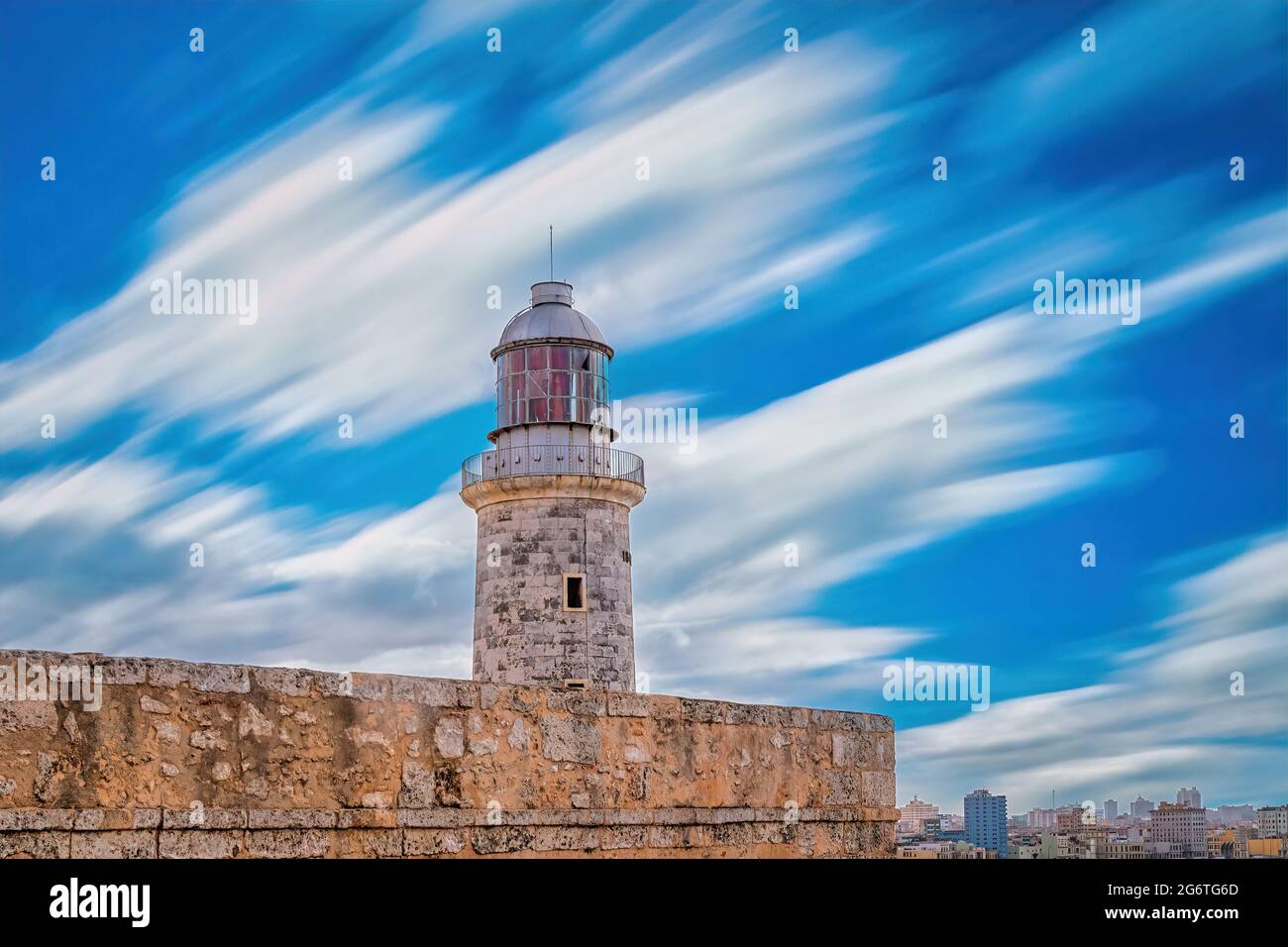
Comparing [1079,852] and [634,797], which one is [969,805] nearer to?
[1079,852]

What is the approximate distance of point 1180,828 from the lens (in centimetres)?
1580

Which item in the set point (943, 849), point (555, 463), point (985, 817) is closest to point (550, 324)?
point (555, 463)

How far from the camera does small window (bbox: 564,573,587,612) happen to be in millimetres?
21703

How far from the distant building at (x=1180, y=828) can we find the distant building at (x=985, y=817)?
1671mm

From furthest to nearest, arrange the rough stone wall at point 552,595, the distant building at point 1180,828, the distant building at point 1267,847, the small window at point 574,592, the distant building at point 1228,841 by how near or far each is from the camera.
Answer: the small window at point 574,592
the rough stone wall at point 552,595
the distant building at point 1180,828
the distant building at point 1228,841
the distant building at point 1267,847

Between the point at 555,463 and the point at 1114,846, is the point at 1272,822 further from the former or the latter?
the point at 555,463

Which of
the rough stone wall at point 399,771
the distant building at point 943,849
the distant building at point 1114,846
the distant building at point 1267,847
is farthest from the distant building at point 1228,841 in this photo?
the rough stone wall at point 399,771

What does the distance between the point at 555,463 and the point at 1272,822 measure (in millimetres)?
11530

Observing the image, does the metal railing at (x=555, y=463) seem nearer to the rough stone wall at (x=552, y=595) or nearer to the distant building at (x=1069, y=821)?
the rough stone wall at (x=552, y=595)

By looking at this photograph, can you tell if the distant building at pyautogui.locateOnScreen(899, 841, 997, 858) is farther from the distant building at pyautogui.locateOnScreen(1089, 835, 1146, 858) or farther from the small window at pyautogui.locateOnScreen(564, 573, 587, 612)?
the small window at pyautogui.locateOnScreen(564, 573, 587, 612)

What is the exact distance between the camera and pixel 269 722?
640 cm

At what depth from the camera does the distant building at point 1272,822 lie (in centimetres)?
1466

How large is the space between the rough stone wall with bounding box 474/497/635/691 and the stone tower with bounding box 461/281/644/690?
0.02 meters

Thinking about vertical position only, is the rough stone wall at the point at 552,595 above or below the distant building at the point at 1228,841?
above
